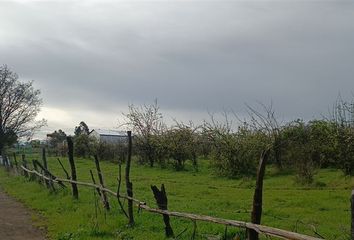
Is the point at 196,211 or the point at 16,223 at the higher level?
the point at 196,211

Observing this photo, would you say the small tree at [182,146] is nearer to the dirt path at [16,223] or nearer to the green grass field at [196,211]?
the green grass field at [196,211]

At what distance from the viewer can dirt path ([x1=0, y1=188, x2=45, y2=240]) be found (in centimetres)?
1117

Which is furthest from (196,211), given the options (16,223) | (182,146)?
(182,146)

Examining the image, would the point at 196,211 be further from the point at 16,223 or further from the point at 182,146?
the point at 182,146

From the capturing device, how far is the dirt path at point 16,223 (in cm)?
1117

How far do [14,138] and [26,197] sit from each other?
42321 millimetres

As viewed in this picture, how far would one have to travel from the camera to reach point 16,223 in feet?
42.7

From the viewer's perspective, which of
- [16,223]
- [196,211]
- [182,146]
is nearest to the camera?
[16,223]

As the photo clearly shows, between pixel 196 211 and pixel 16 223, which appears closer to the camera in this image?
pixel 16 223

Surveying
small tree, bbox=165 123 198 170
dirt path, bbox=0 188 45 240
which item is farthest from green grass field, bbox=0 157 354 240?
small tree, bbox=165 123 198 170

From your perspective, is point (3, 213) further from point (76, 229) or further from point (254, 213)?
point (254, 213)

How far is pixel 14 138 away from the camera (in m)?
58.8

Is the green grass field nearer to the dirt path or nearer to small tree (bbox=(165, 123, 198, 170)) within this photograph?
the dirt path

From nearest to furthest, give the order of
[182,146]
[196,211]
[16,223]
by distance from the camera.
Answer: [16,223] < [196,211] < [182,146]
